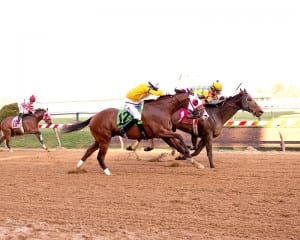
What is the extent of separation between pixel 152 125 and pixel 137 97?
0.75m

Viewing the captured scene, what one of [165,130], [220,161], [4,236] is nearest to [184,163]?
[220,161]

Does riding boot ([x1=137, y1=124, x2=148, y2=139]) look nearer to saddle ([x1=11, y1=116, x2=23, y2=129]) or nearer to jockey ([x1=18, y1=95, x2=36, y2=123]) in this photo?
jockey ([x1=18, y1=95, x2=36, y2=123])

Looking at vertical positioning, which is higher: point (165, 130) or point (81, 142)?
point (165, 130)

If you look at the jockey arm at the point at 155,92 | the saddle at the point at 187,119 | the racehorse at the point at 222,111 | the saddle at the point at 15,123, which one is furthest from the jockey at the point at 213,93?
the saddle at the point at 15,123

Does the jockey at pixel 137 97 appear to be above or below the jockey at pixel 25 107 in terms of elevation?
above

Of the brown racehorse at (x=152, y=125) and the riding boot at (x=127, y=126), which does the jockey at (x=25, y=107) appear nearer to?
the brown racehorse at (x=152, y=125)

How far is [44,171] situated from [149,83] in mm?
3505

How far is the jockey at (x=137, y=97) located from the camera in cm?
1135

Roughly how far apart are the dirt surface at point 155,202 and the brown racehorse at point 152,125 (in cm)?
62

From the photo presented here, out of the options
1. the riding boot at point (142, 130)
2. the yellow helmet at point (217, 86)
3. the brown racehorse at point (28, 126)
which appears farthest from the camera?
the brown racehorse at point (28, 126)

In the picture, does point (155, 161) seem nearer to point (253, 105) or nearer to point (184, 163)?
point (184, 163)

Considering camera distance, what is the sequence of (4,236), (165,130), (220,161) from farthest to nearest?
(220,161) → (165,130) → (4,236)

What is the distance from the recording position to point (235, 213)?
671cm

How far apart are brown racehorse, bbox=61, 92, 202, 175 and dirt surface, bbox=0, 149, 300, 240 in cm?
62
